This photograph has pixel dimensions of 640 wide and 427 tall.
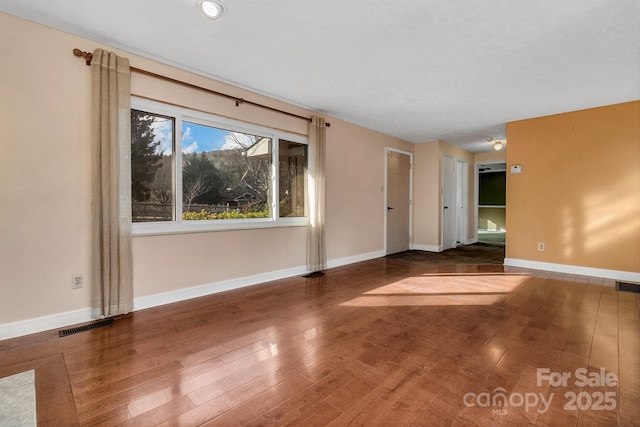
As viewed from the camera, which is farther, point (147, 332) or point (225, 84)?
point (225, 84)

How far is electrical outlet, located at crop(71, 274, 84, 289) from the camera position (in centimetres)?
256

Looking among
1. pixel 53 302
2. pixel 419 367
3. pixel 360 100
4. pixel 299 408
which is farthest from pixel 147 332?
pixel 360 100

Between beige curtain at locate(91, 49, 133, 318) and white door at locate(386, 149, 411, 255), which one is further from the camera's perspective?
white door at locate(386, 149, 411, 255)

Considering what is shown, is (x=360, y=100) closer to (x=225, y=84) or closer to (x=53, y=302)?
(x=225, y=84)

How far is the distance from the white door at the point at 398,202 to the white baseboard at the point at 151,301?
204 centimetres

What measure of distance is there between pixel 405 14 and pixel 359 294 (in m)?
2.79

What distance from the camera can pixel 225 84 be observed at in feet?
11.5

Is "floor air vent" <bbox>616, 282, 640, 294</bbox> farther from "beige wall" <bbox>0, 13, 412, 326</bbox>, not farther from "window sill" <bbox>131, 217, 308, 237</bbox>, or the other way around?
"beige wall" <bbox>0, 13, 412, 326</bbox>

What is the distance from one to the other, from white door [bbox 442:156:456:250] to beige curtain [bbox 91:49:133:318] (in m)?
6.07

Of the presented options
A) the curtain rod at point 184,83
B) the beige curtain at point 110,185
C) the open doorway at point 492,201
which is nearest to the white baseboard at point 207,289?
the beige curtain at point 110,185

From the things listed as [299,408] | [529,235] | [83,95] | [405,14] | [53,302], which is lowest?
[299,408]

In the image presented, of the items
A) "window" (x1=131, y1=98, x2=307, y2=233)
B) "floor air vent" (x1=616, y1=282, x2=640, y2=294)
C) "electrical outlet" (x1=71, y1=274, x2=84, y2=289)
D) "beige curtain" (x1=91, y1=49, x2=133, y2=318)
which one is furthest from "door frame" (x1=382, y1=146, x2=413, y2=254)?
"electrical outlet" (x1=71, y1=274, x2=84, y2=289)

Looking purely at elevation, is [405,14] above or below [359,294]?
above

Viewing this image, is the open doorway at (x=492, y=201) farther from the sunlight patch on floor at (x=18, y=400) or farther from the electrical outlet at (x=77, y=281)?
the sunlight patch on floor at (x=18, y=400)
